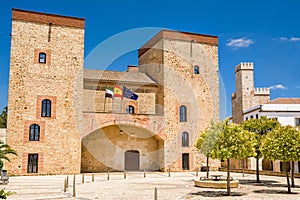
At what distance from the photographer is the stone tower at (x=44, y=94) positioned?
2548 centimetres

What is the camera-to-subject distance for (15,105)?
1006 inches

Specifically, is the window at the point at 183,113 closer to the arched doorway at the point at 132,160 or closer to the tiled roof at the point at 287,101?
the arched doorway at the point at 132,160

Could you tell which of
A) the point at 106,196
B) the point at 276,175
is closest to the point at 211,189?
the point at 106,196

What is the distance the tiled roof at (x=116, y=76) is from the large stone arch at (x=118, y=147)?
442cm

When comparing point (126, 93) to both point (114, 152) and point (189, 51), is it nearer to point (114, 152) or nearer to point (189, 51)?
point (114, 152)

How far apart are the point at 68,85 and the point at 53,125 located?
3.48 metres

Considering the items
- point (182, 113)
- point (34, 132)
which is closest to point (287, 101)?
point (182, 113)

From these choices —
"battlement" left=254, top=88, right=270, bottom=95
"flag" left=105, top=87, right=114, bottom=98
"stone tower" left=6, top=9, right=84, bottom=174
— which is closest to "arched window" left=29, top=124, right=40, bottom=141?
"stone tower" left=6, top=9, right=84, bottom=174

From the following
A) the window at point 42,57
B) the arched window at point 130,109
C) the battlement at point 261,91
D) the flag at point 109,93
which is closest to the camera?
the window at point 42,57

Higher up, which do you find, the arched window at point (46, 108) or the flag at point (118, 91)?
the flag at point (118, 91)

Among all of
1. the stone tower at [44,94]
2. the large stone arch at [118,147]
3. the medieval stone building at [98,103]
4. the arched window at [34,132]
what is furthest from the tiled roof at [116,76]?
the arched window at [34,132]

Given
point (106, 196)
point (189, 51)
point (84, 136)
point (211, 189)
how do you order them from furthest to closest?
point (189, 51)
point (84, 136)
point (211, 189)
point (106, 196)

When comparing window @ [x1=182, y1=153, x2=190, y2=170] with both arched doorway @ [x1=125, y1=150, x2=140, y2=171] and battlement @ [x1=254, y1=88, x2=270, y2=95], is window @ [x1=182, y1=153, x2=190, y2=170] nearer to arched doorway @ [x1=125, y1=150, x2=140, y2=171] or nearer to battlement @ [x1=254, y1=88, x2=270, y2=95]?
arched doorway @ [x1=125, y1=150, x2=140, y2=171]

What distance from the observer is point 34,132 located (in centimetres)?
2581
